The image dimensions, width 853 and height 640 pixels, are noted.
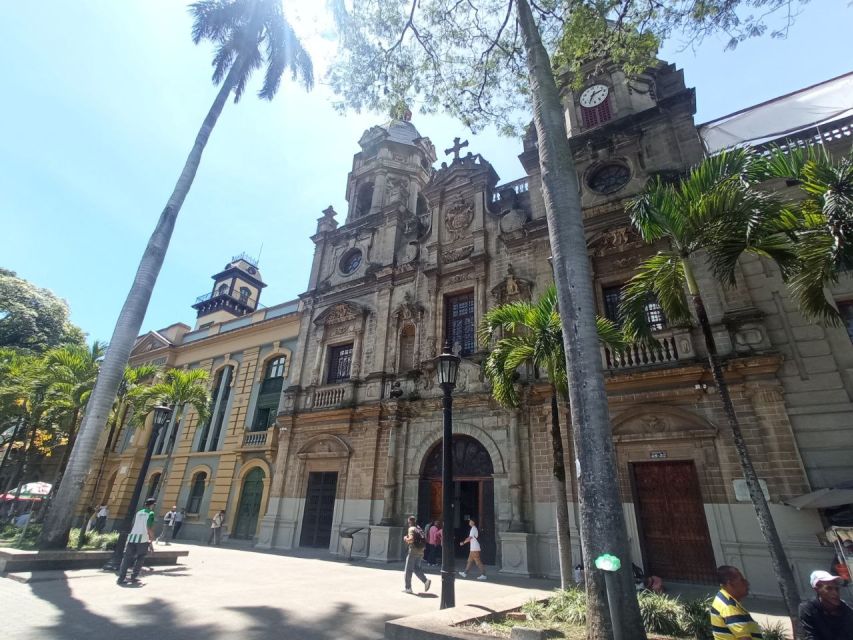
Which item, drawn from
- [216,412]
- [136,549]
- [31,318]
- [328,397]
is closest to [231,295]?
[31,318]

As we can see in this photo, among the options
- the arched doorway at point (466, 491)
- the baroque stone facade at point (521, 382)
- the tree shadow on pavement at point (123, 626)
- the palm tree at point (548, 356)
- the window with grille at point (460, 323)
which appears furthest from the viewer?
the window with grille at point (460, 323)

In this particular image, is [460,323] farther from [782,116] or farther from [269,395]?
[782,116]

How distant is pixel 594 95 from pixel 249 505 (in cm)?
2313

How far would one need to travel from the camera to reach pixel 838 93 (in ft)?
46.3

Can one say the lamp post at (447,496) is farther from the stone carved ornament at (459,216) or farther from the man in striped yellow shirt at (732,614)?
the stone carved ornament at (459,216)

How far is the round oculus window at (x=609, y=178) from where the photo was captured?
591 inches

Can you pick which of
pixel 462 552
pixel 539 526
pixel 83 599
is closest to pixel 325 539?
pixel 462 552

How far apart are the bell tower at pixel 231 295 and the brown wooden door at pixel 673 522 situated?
39.3m

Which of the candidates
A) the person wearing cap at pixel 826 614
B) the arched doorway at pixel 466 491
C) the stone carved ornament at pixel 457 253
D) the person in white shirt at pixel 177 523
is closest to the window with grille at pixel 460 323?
the stone carved ornament at pixel 457 253

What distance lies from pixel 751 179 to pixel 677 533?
821cm

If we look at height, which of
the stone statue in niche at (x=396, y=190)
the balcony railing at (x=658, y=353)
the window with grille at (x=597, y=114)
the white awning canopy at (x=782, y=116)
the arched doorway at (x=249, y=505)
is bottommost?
the arched doorway at (x=249, y=505)

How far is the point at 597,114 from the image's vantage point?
17.1 meters

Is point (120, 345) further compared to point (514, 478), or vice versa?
point (514, 478)

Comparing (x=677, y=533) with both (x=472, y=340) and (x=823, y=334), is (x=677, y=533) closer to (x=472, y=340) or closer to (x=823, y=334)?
(x=823, y=334)
